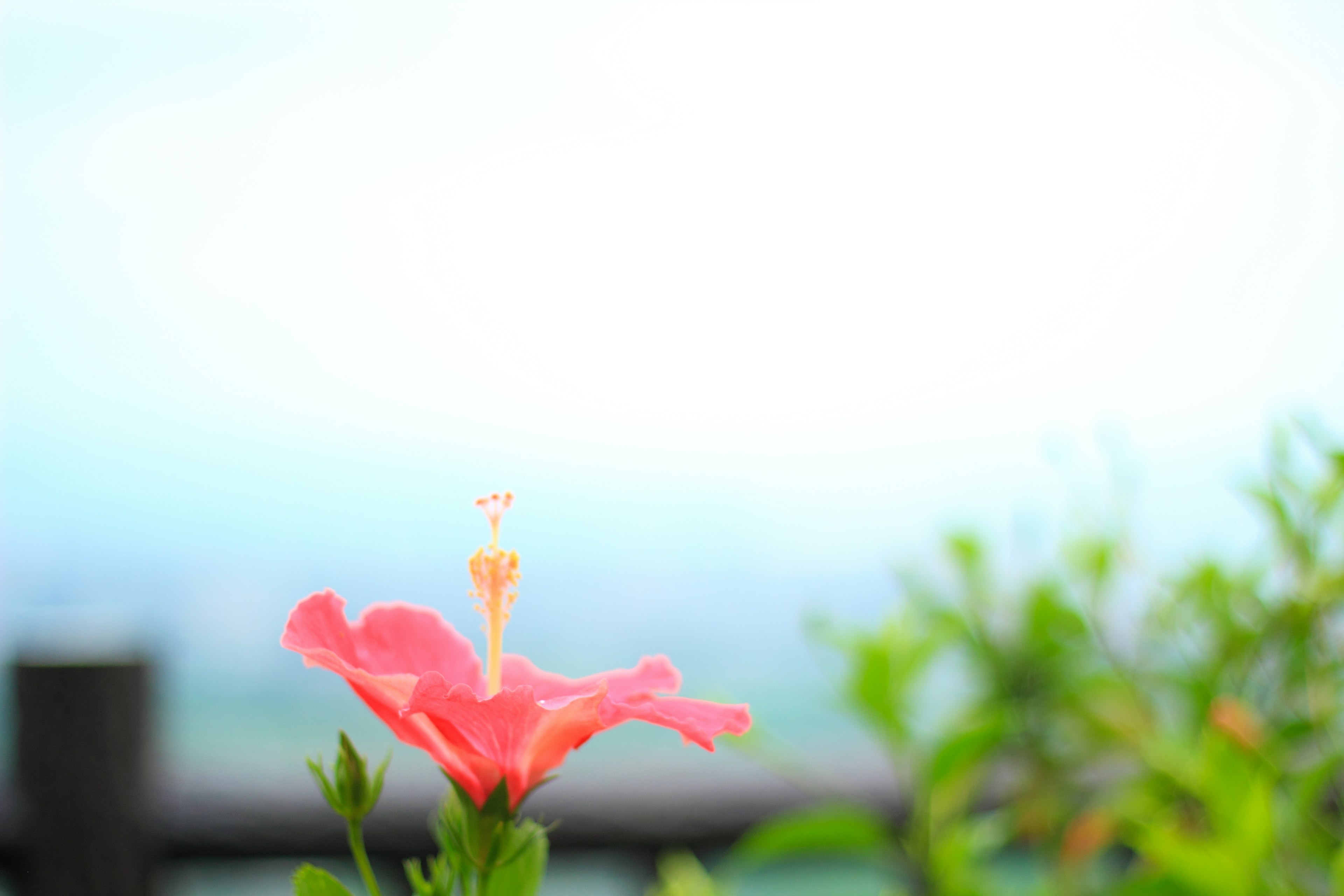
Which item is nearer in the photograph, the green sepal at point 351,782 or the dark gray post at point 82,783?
the green sepal at point 351,782

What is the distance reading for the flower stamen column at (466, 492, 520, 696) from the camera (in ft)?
0.70

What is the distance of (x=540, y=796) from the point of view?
71cm

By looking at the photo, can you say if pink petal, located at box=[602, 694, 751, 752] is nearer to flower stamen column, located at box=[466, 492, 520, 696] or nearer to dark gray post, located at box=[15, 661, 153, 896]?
flower stamen column, located at box=[466, 492, 520, 696]

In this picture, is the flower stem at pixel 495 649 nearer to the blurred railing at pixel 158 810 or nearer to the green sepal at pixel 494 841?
the green sepal at pixel 494 841

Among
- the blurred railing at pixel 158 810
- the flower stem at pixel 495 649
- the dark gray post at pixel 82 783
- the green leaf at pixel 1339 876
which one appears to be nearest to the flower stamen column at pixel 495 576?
the flower stem at pixel 495 649

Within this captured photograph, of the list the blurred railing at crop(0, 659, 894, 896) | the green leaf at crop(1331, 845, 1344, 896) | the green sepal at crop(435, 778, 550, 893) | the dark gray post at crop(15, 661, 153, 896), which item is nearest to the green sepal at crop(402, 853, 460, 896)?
the green sepal at crop(435, 778, 550, 893)

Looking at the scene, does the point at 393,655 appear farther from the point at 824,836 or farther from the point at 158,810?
the point at 158,810

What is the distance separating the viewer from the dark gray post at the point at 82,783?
73 centimetres

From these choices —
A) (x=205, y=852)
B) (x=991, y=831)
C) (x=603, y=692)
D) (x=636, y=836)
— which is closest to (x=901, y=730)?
(x=991, y=831)

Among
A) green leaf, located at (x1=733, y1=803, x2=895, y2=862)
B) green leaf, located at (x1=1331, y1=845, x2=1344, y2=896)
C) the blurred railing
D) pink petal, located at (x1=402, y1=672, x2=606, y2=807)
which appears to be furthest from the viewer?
the blurred railing

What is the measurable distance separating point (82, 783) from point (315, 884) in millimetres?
707

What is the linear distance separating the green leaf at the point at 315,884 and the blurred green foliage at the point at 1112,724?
31cm

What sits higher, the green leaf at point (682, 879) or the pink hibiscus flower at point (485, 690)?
the pink hibiscus flower at point (485, 690)

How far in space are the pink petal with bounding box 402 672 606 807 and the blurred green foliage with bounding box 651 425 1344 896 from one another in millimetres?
279
